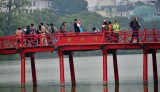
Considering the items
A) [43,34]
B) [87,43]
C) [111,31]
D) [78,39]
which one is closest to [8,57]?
[43,34]

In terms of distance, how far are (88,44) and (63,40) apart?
201cm

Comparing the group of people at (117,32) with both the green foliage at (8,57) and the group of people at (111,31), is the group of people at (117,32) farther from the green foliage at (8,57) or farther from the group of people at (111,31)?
the green foliage at (8,57)

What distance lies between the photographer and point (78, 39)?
63656mm

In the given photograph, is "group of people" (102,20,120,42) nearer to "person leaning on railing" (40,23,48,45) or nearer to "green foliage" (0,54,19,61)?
"person leaning on railing" (40,23,48,45)

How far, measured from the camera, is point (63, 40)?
64.2 meters

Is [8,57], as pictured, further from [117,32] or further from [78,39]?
[117,32]

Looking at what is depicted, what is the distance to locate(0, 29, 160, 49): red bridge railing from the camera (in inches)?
2448

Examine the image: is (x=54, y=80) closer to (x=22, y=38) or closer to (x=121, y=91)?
(x=22, y=38)

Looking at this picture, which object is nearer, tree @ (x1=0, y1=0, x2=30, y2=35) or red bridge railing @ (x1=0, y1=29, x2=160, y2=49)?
red bridge railing @ (x1=0, y1=29, x2=160, y2=49)

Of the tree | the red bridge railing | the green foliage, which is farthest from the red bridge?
the tree

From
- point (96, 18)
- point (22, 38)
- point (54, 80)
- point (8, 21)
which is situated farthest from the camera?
point (96, 18)

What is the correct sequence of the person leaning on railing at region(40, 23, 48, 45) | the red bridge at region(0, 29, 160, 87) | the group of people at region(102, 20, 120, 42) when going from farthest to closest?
the person leaning on railing at region(40, 23, 48, 45) → the group of people at region(102, 20, 120, 42) → the red bridge at region(0, 29, 160, 87)

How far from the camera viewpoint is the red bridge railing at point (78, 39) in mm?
62188

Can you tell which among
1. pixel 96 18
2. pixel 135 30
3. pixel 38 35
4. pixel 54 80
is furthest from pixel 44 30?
pixel 96 18
